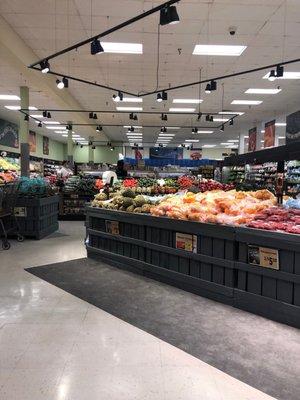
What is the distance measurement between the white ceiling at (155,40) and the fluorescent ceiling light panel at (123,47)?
20cm

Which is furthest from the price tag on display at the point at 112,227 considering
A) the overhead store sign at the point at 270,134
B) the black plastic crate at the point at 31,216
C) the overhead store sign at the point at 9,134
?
the overhead store sign at the point at 9,134

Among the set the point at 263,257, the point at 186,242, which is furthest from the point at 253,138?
the point at 263,257

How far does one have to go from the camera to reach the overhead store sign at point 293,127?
11972 millimetres

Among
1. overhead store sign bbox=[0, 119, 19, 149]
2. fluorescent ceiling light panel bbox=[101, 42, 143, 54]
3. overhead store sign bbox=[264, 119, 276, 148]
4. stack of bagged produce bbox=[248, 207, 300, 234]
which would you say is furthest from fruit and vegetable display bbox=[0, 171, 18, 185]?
overhead store sign bbox=[264, 119, 276, 148]

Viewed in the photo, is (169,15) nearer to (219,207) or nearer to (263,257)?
(219,207)

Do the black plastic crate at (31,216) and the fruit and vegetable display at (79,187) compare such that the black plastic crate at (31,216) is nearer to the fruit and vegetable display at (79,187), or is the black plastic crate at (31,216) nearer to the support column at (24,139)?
the fruit and vegetable display at (79,187)

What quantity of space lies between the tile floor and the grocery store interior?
13mm

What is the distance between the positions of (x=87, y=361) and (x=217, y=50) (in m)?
7.96

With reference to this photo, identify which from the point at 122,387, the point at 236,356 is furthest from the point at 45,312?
the point at 236,356

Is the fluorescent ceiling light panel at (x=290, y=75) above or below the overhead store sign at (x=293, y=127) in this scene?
above

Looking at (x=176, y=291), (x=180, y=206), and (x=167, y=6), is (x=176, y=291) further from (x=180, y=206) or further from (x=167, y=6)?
(x=167, y=6)

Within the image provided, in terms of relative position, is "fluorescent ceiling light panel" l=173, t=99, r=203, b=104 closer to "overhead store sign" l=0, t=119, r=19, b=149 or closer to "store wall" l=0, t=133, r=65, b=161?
"overhead store sign" l=0, t=119, r=19, b=149

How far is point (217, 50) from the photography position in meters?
8.54

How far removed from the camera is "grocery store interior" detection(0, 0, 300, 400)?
2.54 metres
